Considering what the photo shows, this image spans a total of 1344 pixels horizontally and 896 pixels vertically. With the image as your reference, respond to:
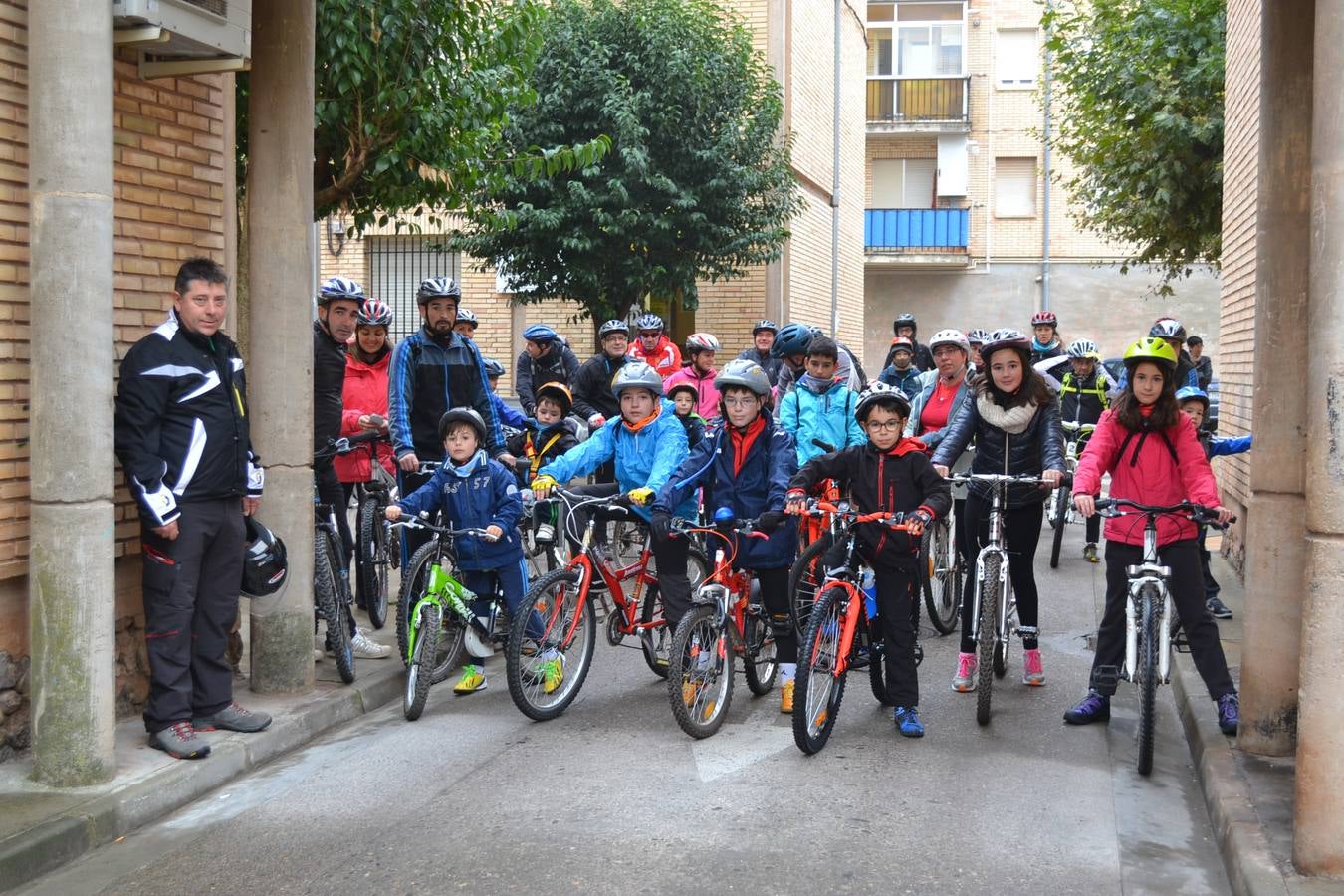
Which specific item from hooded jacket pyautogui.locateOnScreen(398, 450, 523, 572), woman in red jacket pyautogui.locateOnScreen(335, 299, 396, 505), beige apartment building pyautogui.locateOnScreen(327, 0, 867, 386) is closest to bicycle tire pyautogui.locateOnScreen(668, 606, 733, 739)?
hooded jacket pyautogui.locateOnScreen(398, 450, 523, 572)

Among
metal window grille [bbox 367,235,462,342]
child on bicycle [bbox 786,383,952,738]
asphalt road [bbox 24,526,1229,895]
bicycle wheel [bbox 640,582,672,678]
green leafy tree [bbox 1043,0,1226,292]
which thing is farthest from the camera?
metal window grille [bbox 367,235,462,342]

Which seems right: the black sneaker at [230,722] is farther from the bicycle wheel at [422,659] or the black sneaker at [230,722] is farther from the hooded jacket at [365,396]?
the hooded jacket at [365,396]

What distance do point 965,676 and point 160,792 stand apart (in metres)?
4.33

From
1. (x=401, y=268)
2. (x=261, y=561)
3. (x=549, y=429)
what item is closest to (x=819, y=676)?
(x=261, y=561)

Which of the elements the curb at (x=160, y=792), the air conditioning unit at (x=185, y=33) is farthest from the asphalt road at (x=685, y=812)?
the air conditioning unit at (x=185, y=33)

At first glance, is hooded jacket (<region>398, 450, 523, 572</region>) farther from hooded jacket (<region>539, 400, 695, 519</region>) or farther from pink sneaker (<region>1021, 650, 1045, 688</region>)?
pink sneaker (<region>1021, 650, 1045, 688</region>)

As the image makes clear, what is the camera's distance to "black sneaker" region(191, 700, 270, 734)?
661 cm

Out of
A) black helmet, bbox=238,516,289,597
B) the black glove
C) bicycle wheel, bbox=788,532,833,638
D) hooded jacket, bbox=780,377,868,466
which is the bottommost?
bicycle wheel, bbox=788,532,833,638

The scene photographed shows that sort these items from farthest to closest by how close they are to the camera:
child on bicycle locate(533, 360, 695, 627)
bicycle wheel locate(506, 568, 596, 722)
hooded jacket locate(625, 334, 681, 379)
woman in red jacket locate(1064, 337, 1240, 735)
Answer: hooded jacket locate(625, 334, 681, 379) < child on bicycle locate(533, 360, 695, 627) < bicycle wheel locate(506, 568, 596, 722) < woman in red jacket locate(1064, 337, 1240, 735)

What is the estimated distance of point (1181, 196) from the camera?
16344 millimetres

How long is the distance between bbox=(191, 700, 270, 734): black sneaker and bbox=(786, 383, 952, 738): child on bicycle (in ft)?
9.05

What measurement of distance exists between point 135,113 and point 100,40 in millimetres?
1211

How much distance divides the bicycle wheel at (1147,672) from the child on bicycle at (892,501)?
3.54ft

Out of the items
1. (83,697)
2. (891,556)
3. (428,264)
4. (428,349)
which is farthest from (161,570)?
(428,264)
